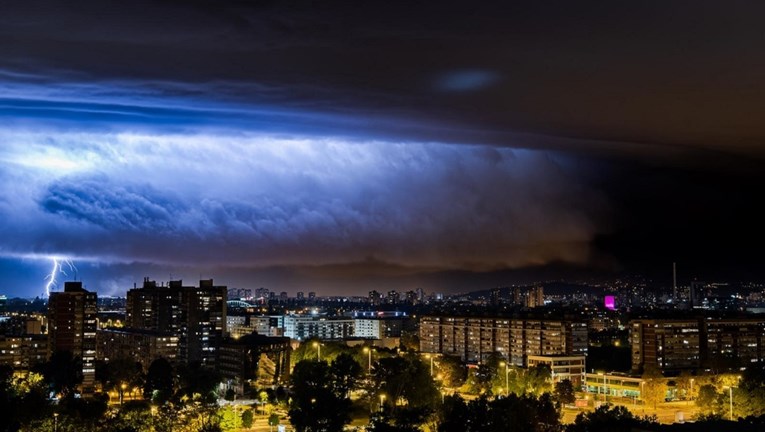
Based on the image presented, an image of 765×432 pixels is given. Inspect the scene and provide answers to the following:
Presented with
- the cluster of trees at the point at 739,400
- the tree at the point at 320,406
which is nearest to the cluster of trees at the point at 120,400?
the tree at the point at 320,406

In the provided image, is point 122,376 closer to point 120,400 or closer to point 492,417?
point 120,400

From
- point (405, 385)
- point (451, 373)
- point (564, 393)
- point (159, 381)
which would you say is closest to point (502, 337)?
point (451, 373)

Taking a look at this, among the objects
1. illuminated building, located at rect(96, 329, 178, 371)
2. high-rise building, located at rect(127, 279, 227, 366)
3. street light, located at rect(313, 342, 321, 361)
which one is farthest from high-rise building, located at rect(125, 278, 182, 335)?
street light, located at rect(313, 342, 321, 361)

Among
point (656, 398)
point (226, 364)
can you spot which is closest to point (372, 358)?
point (226, 364)

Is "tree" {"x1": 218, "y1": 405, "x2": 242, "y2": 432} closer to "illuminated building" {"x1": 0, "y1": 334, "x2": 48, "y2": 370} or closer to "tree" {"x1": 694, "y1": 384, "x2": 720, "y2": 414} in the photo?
"tree" {"x1": 694, "y1": 384, "x2": 720, "y2": 414}

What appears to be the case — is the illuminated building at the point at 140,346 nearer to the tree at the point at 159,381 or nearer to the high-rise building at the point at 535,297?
the tree at the point at 159,381
